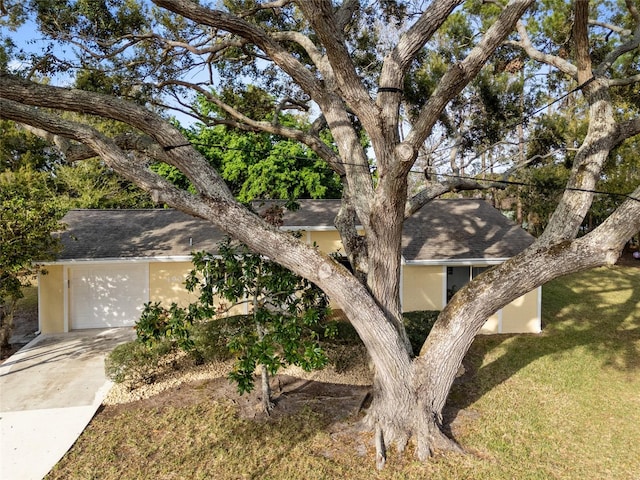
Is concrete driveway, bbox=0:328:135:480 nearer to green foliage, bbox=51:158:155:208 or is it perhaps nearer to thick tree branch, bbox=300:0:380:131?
thick tree branch, bbox=300:0:380:131

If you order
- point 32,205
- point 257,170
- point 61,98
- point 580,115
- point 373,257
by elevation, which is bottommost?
point 373,257

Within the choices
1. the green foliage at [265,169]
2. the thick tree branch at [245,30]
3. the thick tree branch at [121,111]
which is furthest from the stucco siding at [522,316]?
the green foliage at [265,169]

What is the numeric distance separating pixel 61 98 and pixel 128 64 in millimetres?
5377

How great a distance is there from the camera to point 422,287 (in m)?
12.1

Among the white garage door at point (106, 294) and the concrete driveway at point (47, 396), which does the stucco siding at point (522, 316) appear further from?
the white garage door at point (106, 294)

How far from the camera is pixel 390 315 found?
22.1ft

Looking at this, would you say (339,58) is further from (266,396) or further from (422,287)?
(422,287)

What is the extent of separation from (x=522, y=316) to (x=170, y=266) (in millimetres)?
10719

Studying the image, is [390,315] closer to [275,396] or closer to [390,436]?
[390,436]

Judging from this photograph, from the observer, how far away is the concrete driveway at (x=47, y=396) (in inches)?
238

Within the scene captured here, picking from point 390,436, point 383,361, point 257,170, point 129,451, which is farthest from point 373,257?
point 257,170

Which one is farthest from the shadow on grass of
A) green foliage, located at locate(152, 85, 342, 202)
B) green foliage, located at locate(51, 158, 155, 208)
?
green foliage, located at locate(51, 158, 155, 208)

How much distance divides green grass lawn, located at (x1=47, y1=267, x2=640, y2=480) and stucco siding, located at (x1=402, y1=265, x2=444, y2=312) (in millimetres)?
2971

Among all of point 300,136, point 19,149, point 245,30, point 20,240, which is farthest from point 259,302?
point 19,149
